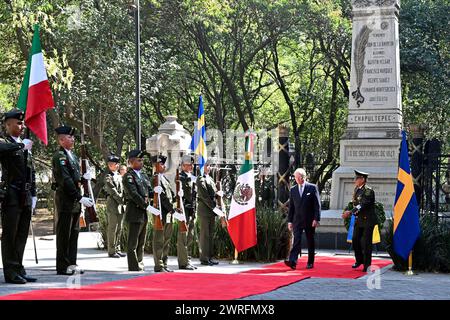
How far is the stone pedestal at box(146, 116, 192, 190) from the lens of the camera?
2219 cm

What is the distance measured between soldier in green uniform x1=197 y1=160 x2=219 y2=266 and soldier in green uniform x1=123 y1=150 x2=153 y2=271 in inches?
79.5

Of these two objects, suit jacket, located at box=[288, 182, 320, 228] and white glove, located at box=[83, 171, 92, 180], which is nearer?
white glove, located at box=[83, 171, 92, 180]

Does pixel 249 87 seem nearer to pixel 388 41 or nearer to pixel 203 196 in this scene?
pixel 388 41

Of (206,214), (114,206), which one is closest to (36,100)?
(206,214)

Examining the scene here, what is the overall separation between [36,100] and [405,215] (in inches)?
254

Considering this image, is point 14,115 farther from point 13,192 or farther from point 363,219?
point 363,219

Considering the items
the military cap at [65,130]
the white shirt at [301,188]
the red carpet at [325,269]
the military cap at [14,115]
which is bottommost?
the red carpet at [325,269]

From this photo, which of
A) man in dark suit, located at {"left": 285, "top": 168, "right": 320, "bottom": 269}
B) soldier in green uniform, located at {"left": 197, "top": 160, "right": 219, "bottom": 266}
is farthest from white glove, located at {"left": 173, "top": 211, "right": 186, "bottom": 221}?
man in dark suit, located at {"left": 285, "top": 168, "right": 320, "bottom": 269}

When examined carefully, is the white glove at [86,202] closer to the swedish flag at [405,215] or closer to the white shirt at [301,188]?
the white shirt at [301,188]

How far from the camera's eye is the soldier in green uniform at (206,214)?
1428 centimetres

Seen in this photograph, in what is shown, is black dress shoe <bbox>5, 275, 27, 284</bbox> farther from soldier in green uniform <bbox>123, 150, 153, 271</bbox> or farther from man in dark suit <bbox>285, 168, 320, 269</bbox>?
man in dark suit <bbox>285, 168, 320, 269</bbox>

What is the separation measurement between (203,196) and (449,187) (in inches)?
335

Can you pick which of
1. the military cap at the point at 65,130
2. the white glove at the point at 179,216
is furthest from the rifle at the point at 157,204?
the military cap at the point at 65,130

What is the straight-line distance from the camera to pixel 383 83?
1967cm
